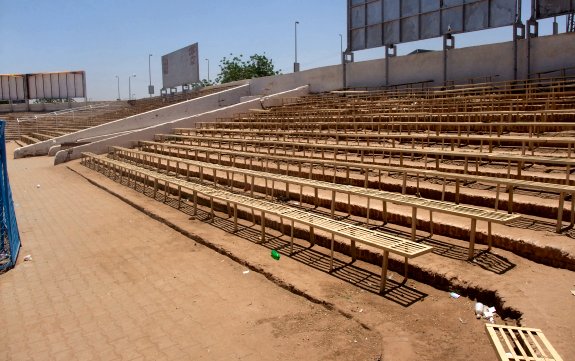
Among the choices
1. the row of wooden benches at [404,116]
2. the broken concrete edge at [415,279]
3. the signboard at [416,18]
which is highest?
the signboard at [416,18]

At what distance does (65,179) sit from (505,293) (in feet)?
40.2

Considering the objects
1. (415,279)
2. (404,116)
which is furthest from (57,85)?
(415,279)

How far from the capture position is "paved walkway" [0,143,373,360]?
370cm

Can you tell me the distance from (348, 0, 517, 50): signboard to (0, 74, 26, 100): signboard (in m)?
32.8

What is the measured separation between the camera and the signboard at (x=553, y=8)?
13.1 metres

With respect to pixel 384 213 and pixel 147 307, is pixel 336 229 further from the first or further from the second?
pixel 147 307

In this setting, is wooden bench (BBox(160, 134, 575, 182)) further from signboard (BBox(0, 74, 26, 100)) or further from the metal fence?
signboard (BBox(0, 74, 26, 100))

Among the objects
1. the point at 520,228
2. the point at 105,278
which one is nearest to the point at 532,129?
the point at 520,228

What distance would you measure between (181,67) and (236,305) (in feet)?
100

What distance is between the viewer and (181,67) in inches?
1294

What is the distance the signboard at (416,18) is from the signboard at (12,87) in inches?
1292

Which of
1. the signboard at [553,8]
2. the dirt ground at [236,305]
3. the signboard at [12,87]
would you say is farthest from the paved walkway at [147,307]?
the signboard at [12,87]

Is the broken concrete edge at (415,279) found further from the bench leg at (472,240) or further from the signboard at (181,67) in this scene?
the signboard at (181,67)

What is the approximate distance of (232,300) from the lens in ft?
15.1
